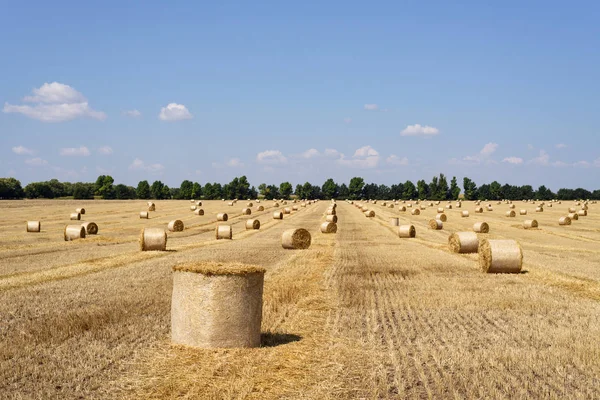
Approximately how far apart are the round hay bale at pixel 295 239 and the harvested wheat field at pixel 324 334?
5.33 m

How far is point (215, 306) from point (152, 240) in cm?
1713

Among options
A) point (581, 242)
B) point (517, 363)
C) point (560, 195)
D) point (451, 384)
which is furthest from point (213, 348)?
point (560, 195)

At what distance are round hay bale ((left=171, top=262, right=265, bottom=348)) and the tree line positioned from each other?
5465 inches

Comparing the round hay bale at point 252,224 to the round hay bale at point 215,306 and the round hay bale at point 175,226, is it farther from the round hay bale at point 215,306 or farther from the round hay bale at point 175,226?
the round hay bale at point 215,306

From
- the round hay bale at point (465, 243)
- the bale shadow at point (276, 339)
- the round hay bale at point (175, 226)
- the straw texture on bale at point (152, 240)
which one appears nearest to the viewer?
the bale shadow at point (276, 339)

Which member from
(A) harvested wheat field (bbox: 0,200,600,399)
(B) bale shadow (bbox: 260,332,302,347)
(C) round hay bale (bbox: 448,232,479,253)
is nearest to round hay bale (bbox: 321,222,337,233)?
(C) round hay bale (bbox: 448,232,479,253)

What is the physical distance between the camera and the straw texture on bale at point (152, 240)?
2575 cm

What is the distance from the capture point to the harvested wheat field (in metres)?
8.09

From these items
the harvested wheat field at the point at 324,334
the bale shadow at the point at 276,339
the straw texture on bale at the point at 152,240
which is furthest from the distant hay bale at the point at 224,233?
the bale shadow at the point at 276,339

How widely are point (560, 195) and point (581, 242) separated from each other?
13752cm

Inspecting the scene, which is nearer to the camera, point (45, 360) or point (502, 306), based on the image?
Answer: point (45, 360)

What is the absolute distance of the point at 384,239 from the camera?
116 feet

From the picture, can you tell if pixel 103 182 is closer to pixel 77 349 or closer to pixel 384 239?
pixel 384 239

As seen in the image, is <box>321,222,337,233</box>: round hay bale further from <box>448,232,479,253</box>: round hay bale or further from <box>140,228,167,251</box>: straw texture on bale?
<box>140,228,167,251</box>: straw texture on bale
